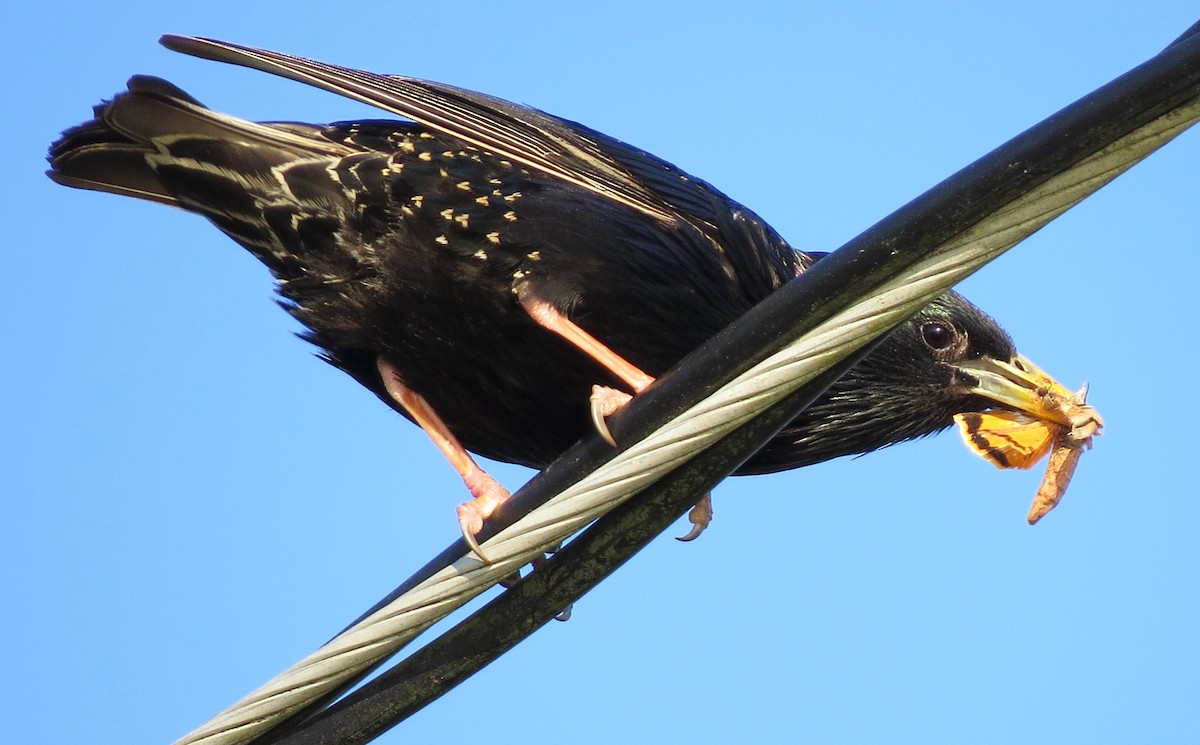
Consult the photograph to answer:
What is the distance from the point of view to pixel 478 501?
4957 mm

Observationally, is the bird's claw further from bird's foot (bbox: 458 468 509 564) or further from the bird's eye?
the bird's eye

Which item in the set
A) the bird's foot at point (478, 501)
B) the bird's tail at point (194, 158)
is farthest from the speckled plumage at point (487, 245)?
the bird's foot at point (478, 501)

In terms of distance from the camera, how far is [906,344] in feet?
18.4

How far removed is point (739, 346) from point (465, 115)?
2.20 meters

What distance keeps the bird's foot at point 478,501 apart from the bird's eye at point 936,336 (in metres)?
1.73

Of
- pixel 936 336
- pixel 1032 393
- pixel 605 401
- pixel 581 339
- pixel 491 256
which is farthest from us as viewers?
pixel 936 336

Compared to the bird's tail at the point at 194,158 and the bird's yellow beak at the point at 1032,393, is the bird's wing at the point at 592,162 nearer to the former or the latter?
the bird's tail at the point at 194,158

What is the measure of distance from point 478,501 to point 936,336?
74.6 inches

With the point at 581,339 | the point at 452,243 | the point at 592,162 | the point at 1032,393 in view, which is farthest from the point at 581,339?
the point at 1032,393

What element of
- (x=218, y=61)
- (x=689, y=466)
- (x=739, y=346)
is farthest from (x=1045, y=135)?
(x=218, y=61)

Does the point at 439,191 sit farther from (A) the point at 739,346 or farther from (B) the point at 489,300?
(A) the point at 739,346

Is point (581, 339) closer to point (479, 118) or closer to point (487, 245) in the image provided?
point (487, 245)

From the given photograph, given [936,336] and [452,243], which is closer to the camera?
[452,243]

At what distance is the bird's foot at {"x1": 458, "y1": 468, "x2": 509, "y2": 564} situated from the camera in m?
4.64
